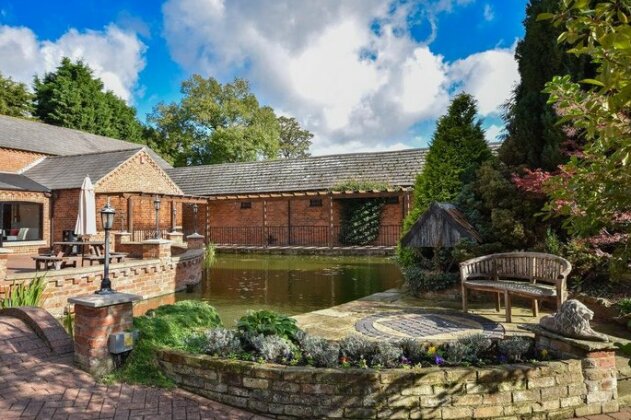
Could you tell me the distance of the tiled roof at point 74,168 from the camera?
63.7 ft

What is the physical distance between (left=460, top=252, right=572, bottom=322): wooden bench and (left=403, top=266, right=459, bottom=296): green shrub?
1.64 ft

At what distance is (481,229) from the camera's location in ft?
27.1

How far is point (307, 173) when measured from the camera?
78.2ft

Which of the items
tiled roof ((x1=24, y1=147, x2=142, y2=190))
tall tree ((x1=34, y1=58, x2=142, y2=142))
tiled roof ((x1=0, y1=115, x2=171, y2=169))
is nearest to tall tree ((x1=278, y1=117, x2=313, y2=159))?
tall tree ((x1=34, y1=58, x2=142, y2=142))

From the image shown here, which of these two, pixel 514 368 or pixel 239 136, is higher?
pixel 239 136

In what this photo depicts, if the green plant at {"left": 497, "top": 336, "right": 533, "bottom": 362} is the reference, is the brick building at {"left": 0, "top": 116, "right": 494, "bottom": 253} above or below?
above

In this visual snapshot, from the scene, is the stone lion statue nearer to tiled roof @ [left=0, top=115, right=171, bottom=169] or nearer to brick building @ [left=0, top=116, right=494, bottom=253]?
brick building @ [left=0, top=116, right=494, bottom=253]

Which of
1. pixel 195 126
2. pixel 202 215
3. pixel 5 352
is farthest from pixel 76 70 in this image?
pixel 5 352

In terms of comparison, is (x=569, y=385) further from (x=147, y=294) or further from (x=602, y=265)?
(x=147, y=294)

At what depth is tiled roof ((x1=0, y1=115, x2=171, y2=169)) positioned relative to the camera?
22500mm

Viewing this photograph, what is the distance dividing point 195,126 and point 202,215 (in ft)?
60.9

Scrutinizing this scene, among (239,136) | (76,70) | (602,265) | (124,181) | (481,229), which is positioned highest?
(76,70)

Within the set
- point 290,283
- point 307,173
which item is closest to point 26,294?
point 290,283

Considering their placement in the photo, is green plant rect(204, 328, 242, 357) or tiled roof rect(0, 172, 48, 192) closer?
green plant rect(204, 328, 242, 357)
